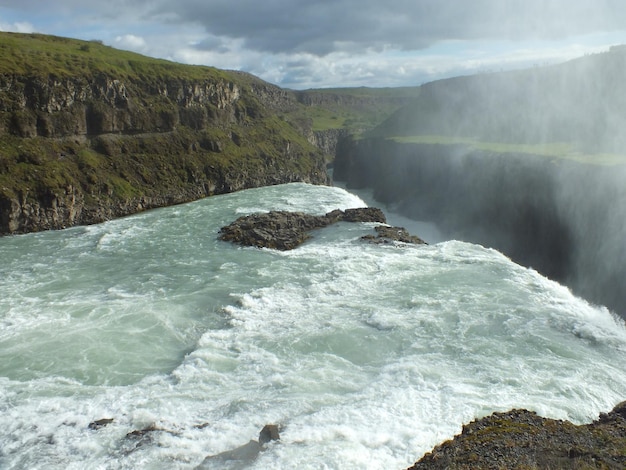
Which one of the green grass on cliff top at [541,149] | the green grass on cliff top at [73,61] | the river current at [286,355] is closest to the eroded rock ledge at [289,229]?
the river current at [286,355]

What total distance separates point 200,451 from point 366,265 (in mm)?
19286

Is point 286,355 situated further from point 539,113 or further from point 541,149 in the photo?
point 539,113

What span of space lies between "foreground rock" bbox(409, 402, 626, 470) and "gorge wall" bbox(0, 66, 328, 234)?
43666 millimetres

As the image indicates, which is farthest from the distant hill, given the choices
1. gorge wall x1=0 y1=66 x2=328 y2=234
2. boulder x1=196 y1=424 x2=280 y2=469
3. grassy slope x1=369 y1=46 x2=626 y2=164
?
boulder x1=196 y1=424 x2=280 y2=469

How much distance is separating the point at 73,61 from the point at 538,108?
6071 cm

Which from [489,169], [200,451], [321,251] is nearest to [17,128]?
[321,251]

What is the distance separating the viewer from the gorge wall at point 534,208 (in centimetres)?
4216

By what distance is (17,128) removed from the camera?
167ft

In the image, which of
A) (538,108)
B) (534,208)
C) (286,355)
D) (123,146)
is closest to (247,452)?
(286,355)

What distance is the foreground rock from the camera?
11.3 metres

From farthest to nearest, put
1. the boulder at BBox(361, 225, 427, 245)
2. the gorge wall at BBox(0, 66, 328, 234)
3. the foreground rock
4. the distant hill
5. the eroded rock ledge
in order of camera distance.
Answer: the distant hill, the gorge wall at BBox(0, 66, 328, 234), the eroded rock ledge, the boulder at BBox(361, 225, 427, 245), the foreground rock

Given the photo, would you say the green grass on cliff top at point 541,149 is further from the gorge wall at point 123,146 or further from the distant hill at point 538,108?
the gorge wall at point 123,146

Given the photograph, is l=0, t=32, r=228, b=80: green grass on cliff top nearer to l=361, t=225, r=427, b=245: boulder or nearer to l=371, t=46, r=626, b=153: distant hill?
l=361, t=225, r=427, b=245: boulder

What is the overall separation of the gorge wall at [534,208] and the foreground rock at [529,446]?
1105 inches
